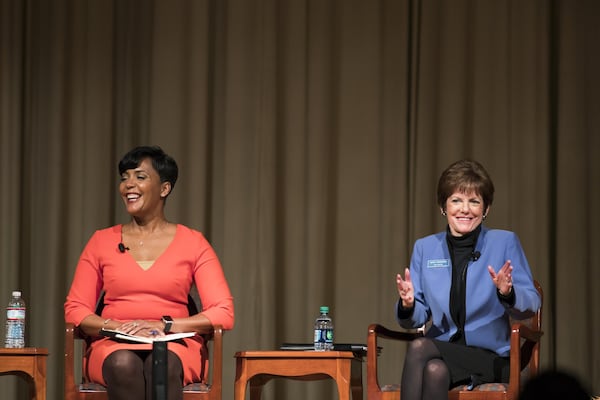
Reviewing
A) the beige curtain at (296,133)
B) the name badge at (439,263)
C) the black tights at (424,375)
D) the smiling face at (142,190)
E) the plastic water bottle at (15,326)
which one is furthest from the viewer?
the beige curtain at (296,133)

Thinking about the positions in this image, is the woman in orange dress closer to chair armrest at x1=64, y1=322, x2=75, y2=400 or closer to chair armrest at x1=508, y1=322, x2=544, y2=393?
chair armrest at x1=64, y1=322, x2=75, y2=400

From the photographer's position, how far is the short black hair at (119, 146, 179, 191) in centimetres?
366

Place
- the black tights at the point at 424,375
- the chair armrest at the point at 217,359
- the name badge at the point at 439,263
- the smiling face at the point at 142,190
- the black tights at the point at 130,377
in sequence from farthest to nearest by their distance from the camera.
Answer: the smiling face at the point at 142,190, the name badge at the point at 439,263, the chair armrest at the point at 217,359, the black tights at the point at 130,377, the black tights at the point at 424,375

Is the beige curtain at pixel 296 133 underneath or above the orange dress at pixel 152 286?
Result: above

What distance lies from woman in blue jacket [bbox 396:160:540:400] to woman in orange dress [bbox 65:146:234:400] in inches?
29.3

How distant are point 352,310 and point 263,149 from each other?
1.02m

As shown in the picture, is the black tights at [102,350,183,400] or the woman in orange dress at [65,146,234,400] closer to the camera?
the black tights at [102,350,183,400]

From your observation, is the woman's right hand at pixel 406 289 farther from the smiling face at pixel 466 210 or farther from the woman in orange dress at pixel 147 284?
the woman in orange dress at pixel 147 284

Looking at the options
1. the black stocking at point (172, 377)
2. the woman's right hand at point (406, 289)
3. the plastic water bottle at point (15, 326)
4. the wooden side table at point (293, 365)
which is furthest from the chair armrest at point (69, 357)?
the woman's right hand at point (406, 289)

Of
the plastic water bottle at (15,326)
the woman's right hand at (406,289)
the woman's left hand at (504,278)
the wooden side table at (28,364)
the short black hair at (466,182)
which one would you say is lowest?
the wooden side table at (28,364)

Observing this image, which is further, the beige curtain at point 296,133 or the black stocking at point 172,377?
the beige curtain at point 296,133

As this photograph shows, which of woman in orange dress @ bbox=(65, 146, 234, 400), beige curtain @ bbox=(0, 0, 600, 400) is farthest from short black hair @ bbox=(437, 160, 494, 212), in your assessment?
beige curtain @ bbox=(0, 0, 600, 400)

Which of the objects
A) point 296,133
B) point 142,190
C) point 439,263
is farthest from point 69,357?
point 296,133

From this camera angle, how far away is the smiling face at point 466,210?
3400 millimetres
